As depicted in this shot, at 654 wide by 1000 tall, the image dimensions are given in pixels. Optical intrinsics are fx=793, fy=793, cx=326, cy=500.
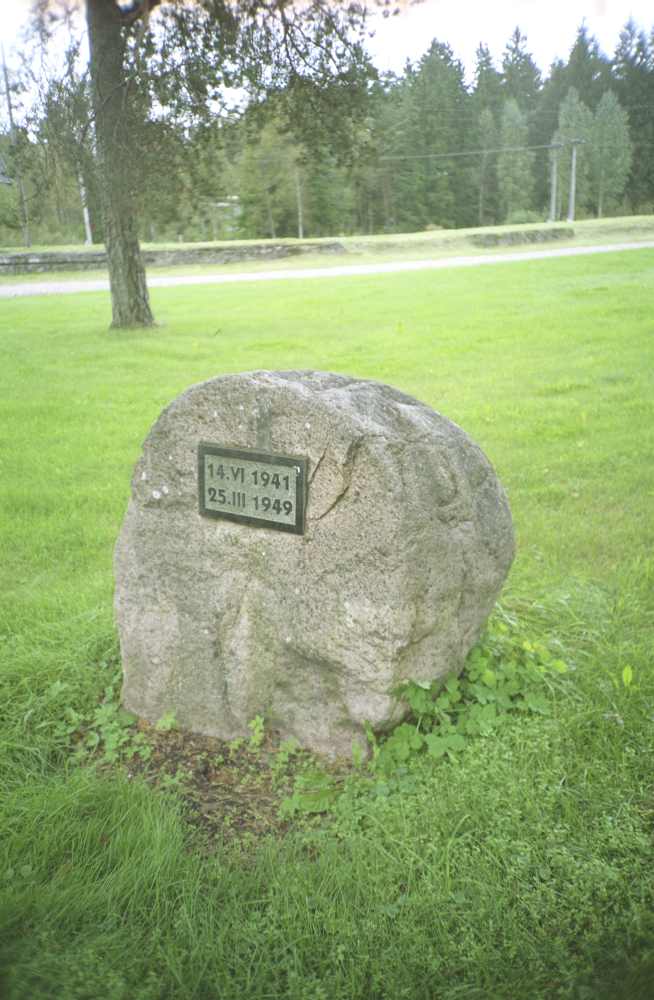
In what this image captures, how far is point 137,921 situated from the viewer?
2.29m

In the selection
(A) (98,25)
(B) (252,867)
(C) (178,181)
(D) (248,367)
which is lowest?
(B) (252,867)

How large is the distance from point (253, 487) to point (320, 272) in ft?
60.7

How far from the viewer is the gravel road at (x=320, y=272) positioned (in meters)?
19.2

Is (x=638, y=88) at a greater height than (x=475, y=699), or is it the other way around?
(x=638, y=88)

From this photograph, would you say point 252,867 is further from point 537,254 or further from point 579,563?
point 537,254

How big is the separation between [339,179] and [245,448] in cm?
867

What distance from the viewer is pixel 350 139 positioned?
8070mm

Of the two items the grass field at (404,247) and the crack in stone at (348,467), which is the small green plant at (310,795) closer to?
the crack in stone at (348,467)

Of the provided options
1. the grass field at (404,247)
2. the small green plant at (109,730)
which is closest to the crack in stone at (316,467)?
the small green plant at (109,730)

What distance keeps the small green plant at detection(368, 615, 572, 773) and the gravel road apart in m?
16.5

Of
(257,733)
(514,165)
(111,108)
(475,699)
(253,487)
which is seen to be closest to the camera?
(253,487)

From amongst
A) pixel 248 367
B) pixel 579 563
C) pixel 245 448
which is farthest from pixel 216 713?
pixel 248 367

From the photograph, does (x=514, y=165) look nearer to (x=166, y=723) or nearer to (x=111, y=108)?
(x=111, y=108)

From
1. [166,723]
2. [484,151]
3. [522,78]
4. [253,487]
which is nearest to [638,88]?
[522,78]
